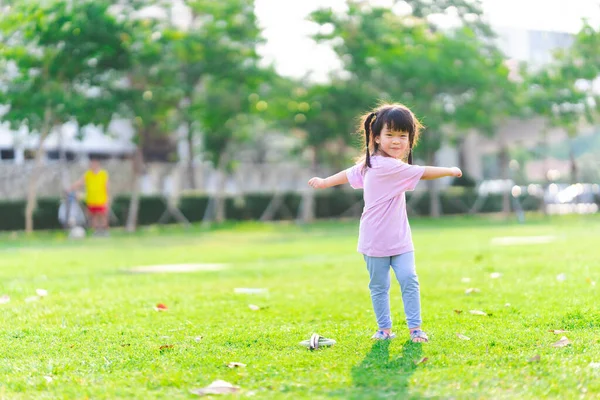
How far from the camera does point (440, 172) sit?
4754mm

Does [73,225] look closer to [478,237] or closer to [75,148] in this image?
[478,237]

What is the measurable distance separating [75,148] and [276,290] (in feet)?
77.9

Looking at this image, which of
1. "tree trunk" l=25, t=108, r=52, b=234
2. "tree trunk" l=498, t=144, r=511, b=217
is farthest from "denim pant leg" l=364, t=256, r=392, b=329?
"tree trunk" l=498, t=144, r=511, b=217

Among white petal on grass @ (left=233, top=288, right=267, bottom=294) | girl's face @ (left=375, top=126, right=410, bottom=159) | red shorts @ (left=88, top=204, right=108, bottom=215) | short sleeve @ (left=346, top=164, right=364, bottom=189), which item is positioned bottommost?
white petal on grass @ (left=233, top=288, right=267, bottom=294)

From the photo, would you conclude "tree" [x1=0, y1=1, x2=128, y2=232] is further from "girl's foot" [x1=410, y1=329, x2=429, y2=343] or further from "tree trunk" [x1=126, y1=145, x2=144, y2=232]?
"girl's foot" [x1=410, y1=329, x2=429, y2=343]

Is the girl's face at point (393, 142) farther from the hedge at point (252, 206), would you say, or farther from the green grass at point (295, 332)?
the hedge at point (252, 206)

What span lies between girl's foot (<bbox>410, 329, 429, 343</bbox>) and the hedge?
16.8m

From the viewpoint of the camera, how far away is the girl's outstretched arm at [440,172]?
15.4ft

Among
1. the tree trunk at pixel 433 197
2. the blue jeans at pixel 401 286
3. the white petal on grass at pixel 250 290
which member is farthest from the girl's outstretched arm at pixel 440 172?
the tree trunk at pixel 433 197

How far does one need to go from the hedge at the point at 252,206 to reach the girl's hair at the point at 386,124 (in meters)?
16.5

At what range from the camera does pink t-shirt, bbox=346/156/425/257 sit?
491cm

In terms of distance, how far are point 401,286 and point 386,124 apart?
0.88 m

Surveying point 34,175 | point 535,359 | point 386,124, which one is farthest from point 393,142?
point 34,175

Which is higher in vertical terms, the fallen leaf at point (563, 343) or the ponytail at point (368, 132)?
the ponytail at point (368, 132)
